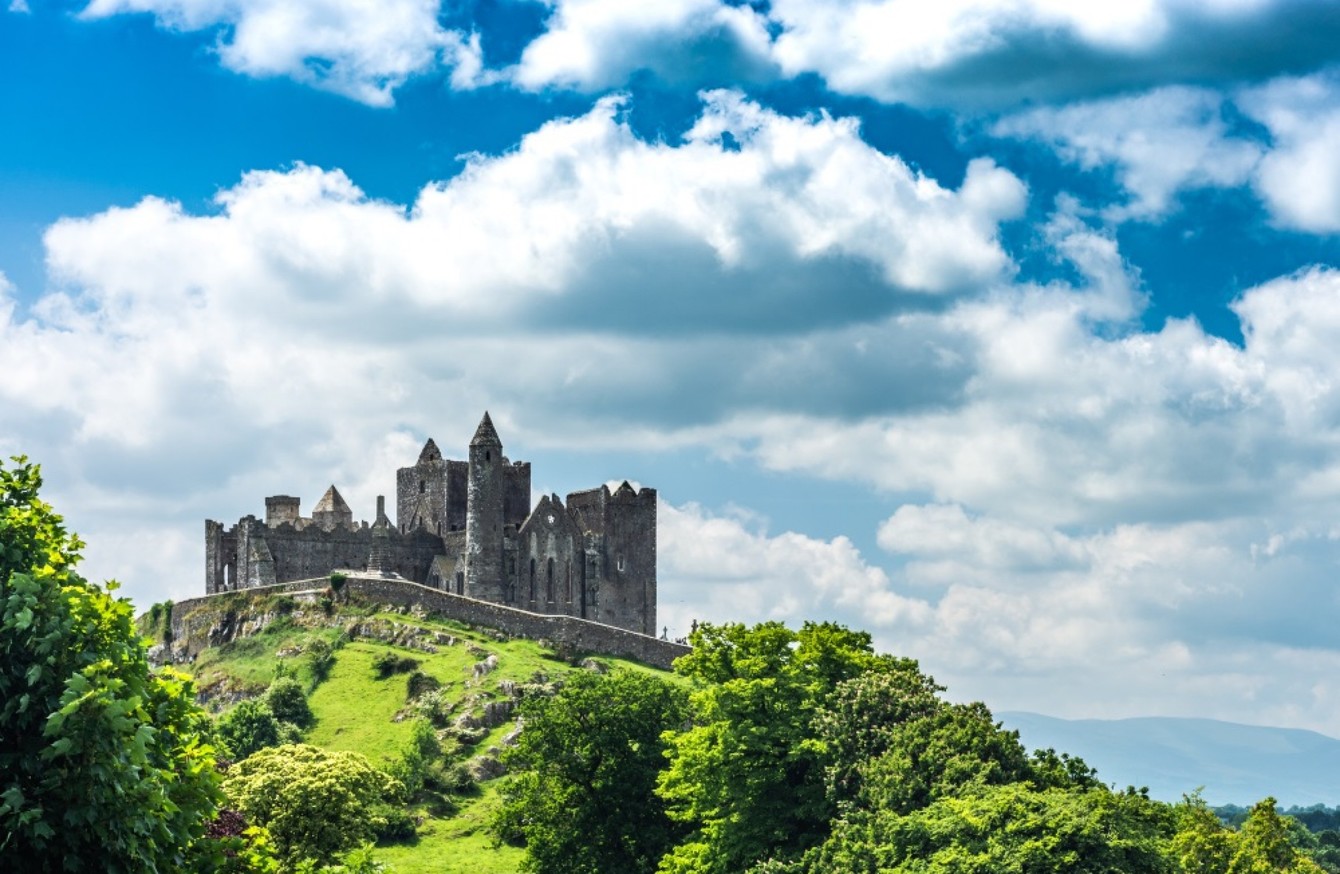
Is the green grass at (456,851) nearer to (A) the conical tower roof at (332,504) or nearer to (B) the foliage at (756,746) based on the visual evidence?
(B) the foliage at (756,746)

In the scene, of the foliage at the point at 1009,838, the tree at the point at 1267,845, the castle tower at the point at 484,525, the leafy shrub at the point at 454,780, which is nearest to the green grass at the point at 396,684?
the leafy shrub at the point at 454,780

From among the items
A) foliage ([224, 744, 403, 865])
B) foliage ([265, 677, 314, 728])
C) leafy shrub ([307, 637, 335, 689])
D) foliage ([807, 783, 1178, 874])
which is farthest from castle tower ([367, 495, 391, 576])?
foliage ([807, 783, 1178, 874])

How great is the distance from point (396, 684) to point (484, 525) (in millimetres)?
19564

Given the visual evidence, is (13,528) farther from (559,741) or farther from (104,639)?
(559,741)

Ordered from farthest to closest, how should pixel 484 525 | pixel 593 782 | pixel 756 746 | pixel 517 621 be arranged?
1. pixel 484 525
2. pixel 517 621
3. pixel 593 782
4. pixel 756 746

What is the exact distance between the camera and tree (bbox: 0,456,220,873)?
2769cm

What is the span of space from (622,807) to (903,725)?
55.5 ft

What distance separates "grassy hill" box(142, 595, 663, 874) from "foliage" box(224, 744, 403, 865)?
37.9 feet

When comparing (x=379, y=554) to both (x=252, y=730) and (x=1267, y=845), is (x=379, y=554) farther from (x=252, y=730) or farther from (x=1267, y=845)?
(x=1267, y=845)

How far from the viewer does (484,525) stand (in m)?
121

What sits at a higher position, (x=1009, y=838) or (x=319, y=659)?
(x=319, y=659)

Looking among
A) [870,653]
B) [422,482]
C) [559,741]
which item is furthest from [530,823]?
[422,482]

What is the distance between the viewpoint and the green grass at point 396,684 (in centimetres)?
8094

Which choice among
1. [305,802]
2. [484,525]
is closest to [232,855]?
[305,802]
